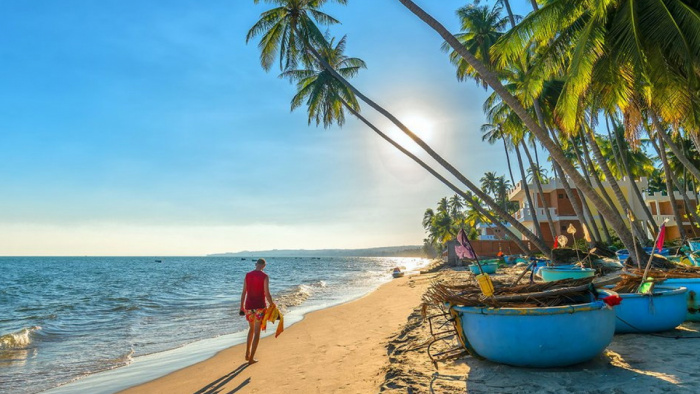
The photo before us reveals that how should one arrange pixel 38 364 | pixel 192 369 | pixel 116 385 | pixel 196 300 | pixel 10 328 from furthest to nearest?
pixel 196 300, pixel 10 328, pixel 38 364, pixel 192 369, pixel 116 385

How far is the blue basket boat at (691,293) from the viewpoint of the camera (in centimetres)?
616

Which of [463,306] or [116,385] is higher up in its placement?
[463,306]

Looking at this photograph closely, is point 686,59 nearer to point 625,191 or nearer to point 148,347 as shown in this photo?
point 148,347

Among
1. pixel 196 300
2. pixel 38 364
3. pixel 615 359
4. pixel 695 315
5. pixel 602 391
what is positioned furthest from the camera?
pixel 196 300

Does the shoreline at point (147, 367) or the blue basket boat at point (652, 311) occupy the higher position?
the blue basket boat at point (652, 311)

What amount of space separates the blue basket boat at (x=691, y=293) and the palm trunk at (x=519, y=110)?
357 cm

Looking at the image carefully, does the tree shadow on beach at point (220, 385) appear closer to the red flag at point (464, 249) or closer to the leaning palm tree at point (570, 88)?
the red flag at point (464, 249)

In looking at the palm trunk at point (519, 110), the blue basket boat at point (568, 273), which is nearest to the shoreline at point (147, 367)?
the blue basket boat at point (568, 273)

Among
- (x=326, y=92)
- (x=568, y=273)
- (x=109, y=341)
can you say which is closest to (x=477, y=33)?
(x=326, y=92)

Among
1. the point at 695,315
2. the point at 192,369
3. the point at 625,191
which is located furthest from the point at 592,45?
the point at 625,191

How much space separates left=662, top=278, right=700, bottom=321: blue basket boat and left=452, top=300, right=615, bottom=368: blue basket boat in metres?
2.77

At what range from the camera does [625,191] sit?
115 ft

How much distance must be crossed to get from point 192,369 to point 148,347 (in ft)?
10.8

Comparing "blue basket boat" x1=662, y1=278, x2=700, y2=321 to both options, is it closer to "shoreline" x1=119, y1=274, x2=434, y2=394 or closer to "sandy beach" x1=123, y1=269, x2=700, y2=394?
"sandy beach" x1=123, y1=269, x2=700, y2=394
